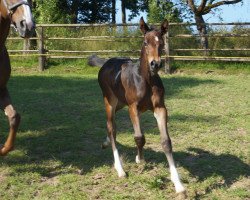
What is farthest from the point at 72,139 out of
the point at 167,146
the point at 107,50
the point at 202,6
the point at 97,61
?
the point at 202,6

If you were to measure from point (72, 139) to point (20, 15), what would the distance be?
2.87 m

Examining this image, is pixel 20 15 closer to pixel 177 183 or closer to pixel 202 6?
pixel 177 183

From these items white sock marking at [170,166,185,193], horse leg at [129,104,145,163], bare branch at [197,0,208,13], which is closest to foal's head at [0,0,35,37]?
horse leg at [129,104,145,163]

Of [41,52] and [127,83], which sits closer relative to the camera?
[127,83]

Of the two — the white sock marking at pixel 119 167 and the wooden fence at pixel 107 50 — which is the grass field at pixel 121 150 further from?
the wooden fence at pixel 107 50

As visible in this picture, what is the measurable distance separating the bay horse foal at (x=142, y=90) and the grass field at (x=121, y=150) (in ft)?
1.09

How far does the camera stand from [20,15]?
13.5ft

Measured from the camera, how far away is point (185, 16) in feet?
76.8

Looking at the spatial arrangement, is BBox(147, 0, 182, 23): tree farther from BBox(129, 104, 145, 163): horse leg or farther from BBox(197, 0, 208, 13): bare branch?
BBox(129, 104, 145, 163): horse leg

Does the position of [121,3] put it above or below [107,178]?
above

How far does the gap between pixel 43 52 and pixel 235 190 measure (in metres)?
14.0

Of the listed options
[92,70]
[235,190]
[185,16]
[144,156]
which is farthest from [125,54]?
[235,190]

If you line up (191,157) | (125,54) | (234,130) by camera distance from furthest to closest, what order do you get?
(125,54), (234,130), (191,157)

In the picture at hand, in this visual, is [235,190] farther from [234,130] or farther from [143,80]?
[234,130]
